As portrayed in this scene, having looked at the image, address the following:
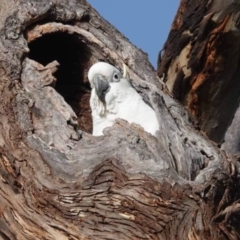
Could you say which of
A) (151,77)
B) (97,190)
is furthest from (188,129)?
(97,190)

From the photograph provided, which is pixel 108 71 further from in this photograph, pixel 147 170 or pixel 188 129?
pixel 147 170

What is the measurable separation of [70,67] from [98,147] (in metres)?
0.99

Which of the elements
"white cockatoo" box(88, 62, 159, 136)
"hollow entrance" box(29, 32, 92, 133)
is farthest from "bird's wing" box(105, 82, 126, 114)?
"hollow entrance" box(29, 32, 92, 133)

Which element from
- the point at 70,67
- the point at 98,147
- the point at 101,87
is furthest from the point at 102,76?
the point at 98,147

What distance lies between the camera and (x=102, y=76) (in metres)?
3.77

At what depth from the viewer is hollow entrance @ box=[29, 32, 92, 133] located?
4016mm

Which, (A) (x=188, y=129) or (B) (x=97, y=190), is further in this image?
(A) (x=188, y=129)

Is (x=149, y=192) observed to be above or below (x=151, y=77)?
below

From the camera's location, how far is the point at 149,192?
2988 millimetres

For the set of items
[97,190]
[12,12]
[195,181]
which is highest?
[12,12]

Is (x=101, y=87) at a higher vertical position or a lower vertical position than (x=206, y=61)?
lower

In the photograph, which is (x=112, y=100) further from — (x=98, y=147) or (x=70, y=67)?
(x=98, y=147)

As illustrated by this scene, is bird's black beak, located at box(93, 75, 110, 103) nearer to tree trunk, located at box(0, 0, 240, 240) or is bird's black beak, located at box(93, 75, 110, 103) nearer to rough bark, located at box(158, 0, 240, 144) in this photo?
tree trunk, located at box(0, 0, 240, 240)

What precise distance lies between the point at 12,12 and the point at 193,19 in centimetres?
75
